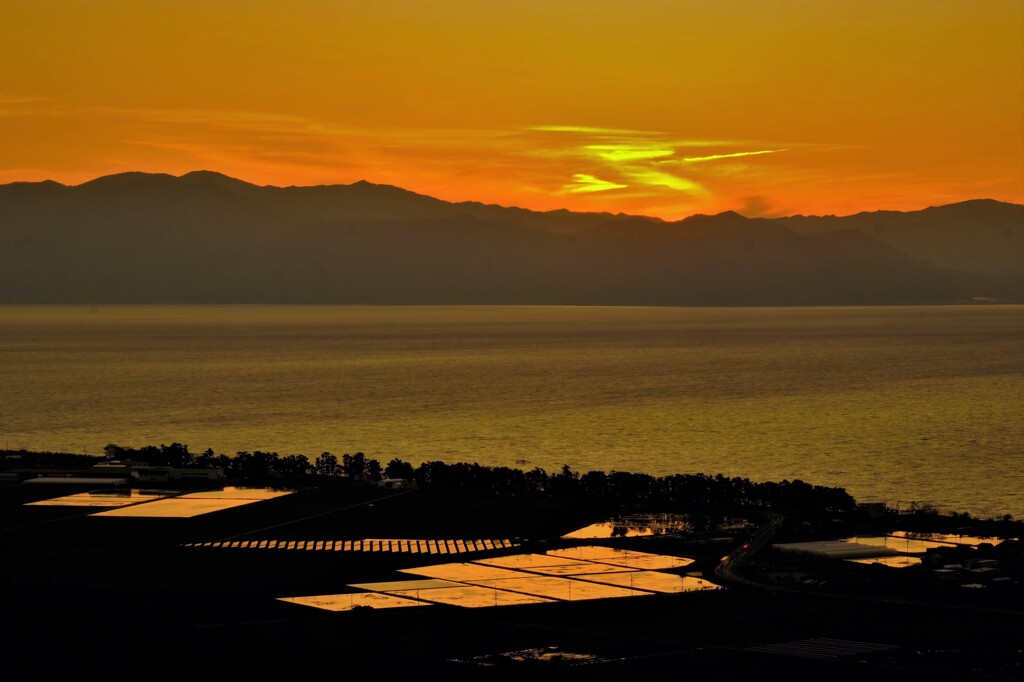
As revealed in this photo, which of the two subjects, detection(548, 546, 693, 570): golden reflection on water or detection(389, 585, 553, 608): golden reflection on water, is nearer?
detection(389, 585, 553, 608): golden reflection on water

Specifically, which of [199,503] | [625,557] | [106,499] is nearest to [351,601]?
[625,557]

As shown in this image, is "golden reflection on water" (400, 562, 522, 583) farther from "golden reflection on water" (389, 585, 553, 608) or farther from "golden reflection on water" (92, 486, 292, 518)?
"golden reflection on water" (92, 486, 292, 518)

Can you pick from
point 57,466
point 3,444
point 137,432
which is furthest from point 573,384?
point 57,466

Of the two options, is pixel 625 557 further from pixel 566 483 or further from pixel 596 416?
pixel 596 416

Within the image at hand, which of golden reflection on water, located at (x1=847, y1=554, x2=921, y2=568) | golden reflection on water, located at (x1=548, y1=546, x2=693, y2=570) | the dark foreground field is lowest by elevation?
the dark foreground field

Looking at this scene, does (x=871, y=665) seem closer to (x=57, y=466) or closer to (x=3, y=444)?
(x=57, y=466)

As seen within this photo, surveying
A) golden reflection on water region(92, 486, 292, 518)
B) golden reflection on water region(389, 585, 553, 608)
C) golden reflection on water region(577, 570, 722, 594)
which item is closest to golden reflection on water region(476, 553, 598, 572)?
golden reflection on water region(577, 570, 722, 594)
